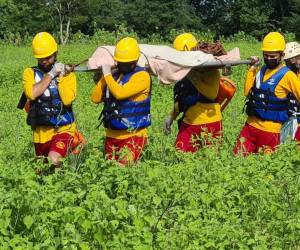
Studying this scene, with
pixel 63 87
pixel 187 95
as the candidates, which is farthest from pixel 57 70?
pixel 187 95

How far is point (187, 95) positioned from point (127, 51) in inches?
46.1

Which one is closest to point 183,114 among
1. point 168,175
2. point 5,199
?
point 168,175

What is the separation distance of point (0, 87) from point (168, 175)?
12294 millimetres

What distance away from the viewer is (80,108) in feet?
42.1

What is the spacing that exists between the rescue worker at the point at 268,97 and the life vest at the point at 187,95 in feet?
1.65

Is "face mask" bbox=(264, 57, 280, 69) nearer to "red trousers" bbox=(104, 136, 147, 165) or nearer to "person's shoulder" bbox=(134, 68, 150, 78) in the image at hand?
"person's shoulder" bbox=(134, 68, 150, 78)

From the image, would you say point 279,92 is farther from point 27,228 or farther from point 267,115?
point 27,228

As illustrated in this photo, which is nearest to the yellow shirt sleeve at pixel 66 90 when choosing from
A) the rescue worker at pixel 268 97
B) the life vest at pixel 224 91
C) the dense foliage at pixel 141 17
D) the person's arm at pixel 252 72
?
the life vest at pixel 224 91

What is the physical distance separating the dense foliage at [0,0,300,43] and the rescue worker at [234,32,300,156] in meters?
45.8

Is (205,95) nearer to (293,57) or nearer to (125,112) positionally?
(125,112)

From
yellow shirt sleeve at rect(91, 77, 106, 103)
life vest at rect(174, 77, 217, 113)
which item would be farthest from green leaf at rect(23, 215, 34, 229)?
life vest at rect(174, 77, 217, 113)

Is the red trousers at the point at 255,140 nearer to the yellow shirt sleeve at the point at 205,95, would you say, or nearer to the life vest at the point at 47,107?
the yellow shirt sleeve at the point at 205,95

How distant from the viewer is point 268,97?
23.1 feet

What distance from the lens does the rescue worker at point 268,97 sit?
6969mm
